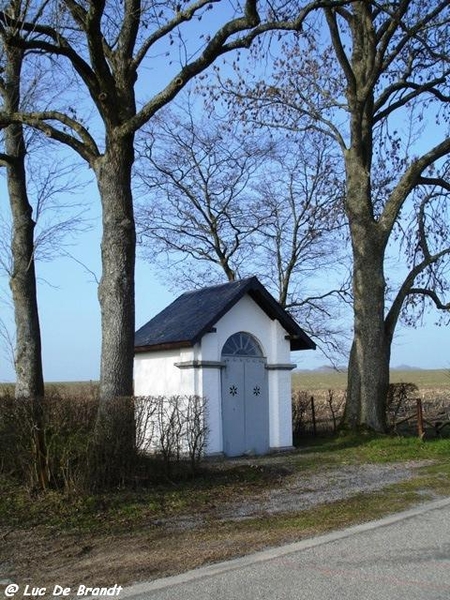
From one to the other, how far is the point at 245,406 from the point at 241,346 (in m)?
1.44

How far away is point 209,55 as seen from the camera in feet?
43.4

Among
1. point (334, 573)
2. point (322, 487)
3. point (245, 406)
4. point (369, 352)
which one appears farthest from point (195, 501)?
point (369, 352)

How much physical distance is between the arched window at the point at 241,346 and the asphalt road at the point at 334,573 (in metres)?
9.15

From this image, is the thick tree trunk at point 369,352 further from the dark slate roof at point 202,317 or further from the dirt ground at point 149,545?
the dirt ground at point 149,545

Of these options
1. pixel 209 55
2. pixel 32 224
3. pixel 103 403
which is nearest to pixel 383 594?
pixel 103 403

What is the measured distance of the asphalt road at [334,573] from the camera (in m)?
6.45

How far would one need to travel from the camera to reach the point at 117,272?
13.0 meters

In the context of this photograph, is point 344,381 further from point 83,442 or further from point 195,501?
point 83,442

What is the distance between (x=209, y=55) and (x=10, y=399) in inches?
271

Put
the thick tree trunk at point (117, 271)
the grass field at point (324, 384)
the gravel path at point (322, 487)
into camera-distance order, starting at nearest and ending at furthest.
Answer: the gravel path at point (322, 487) < the thick tree trunk at point (117, 271) < the grass field at point (324, 384)

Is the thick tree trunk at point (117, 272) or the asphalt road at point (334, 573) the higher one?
the thick tree trunk at point (117, 272)

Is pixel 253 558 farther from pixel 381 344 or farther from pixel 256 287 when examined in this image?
pixel 381 344

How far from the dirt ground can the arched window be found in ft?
21.3

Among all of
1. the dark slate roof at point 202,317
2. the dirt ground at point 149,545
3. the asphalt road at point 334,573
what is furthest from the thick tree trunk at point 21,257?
the asphalt road at point 334,573
